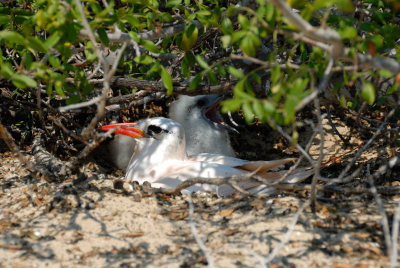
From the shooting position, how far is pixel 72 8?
253 centimetres

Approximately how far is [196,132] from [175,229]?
9.22ft

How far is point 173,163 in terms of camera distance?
4781 millimetres

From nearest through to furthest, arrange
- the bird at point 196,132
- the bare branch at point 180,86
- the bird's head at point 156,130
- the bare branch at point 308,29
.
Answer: the bare branch at point 308,29
the bare branch at point 180,86
the bird's head at point 156,130
the bird at point 196,132

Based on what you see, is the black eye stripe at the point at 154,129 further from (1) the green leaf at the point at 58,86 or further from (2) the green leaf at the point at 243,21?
(2) the green leaf at the point at 243,21

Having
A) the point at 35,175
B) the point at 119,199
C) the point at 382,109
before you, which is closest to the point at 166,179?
the point at 119,199

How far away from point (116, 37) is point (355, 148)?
3.10 metres

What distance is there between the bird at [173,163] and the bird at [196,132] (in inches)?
20.8

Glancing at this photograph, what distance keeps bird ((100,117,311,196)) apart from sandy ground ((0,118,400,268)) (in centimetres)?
44

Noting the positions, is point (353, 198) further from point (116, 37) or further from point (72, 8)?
point (72, 8)

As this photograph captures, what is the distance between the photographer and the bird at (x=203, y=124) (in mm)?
5695

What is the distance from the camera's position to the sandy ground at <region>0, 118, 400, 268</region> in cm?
257

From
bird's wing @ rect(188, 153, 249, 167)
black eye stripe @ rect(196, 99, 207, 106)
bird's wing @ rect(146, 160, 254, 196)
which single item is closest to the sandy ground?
bird's wing @ rect(146, 160, 254, 196)

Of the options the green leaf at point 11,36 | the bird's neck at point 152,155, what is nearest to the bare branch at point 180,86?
the bird's neck at point 152,155

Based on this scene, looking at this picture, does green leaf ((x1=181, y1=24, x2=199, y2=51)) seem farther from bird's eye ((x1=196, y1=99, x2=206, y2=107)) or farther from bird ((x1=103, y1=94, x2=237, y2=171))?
bird's eye ((x1=196, y1=99, x2=206, y2=107))
